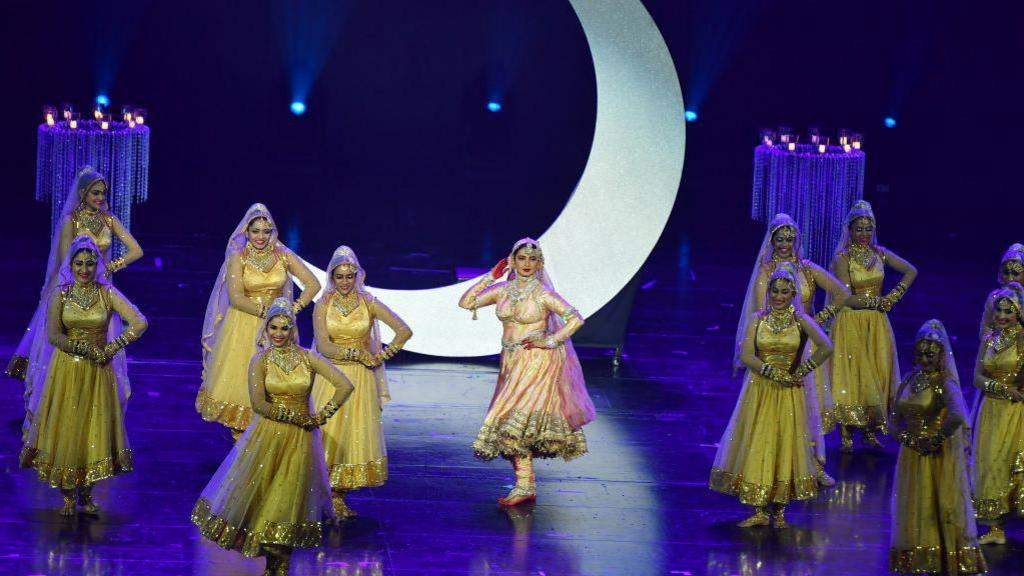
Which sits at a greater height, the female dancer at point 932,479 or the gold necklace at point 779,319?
the gold necklace at point 779,319

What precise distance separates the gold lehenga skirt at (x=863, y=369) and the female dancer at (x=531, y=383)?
6.21 feet

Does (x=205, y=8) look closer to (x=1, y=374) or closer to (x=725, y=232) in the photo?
(x=725, y=232)

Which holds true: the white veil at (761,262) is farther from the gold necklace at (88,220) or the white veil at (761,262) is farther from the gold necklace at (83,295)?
the gold necklace at (88,220)

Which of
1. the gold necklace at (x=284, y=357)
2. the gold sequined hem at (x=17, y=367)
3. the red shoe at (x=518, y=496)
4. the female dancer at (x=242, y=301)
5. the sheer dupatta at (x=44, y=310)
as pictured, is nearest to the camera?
the gold necklace at (x=284, y=357)

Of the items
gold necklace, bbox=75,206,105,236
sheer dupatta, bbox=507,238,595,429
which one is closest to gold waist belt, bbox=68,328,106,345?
gold necklace, bbox=75,206,105,236

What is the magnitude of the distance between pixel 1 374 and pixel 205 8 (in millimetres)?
7768

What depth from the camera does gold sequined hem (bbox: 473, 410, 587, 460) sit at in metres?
6.76

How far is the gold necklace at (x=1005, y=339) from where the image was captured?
21.1ft

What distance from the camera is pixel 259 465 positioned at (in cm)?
561

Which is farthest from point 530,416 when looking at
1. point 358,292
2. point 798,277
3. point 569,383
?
point 798,277

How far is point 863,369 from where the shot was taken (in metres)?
8.09

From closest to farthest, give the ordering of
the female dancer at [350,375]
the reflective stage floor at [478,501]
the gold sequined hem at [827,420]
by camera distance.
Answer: the reflective stage floor at [478,501], the female dancer at [350,375], the gold sequined hem at [827,420]

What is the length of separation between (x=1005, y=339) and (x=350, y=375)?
2.93 m

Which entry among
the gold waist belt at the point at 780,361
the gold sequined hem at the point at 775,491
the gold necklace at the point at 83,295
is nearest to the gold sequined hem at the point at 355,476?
the gold necklace at the point at 83,295
